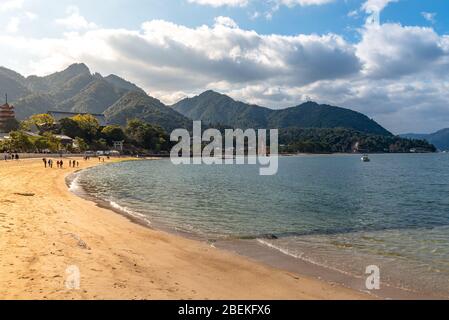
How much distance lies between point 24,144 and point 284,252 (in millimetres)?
107387

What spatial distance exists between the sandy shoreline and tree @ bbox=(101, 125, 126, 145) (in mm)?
166022

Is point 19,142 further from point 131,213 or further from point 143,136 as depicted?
point 143,136

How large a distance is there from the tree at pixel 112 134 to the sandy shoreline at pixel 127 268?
16602cm

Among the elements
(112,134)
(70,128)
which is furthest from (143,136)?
(70,128)

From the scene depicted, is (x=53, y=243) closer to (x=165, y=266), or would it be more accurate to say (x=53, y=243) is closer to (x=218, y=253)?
(x=165, y=266)

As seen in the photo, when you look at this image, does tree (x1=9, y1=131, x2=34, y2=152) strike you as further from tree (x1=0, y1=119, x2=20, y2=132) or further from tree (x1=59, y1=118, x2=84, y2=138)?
tree (x1=0, y1=119, x2=20, y2=132)

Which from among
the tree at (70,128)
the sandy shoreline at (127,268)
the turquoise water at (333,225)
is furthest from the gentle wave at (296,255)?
the tree at (70,128)

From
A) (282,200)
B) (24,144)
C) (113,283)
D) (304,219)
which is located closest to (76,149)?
(24,144)

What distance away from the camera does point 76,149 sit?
467ft

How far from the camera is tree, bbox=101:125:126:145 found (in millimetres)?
176750

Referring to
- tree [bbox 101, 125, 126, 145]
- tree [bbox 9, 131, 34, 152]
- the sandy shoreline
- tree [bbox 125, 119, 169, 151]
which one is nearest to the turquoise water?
the sandy shoreline

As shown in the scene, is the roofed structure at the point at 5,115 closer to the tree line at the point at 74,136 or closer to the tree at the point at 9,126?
the tree at the point at 9,126
